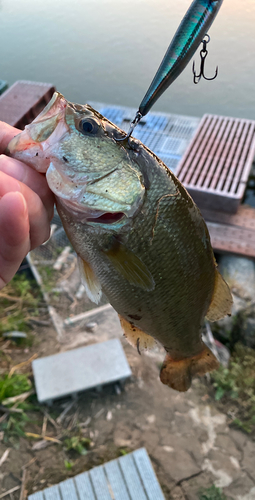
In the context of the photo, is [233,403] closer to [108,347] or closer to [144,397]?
[144,397]

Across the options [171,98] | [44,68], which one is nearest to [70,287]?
[171,98]

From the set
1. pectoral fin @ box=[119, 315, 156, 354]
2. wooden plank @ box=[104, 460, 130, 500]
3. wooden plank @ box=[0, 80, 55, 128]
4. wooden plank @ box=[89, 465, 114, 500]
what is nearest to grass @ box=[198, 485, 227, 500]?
wooden plank @ box=[104, 460, 130, 500]

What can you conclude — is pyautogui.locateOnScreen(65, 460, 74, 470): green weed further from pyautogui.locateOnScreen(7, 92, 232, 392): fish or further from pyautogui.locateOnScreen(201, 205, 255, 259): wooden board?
pyautogui.locateOnScreen(201, 205, 255, 259): wooden board

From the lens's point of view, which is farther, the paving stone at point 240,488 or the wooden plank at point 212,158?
the wooden plank at point 212,158

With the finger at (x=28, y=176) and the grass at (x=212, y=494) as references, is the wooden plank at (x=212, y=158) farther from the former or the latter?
the finger at (x=28, y=176)

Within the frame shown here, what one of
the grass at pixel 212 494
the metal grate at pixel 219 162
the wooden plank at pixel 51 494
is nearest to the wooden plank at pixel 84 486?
the wooden plank at pixel 51 494

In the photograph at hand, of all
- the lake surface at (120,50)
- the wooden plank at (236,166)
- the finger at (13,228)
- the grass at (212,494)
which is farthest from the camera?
the lake surface at (120,50)
